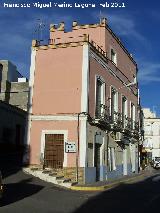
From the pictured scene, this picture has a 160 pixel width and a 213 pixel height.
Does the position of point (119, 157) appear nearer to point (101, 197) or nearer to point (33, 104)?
point (33, 104)

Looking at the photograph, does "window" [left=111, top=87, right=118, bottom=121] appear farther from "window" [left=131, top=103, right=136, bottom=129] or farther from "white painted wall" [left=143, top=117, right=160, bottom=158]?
"white painted wall" [left=143, top=117, right=160, bottom=158]

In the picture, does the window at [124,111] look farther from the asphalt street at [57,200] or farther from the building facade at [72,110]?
the asphalt street at [57,200]

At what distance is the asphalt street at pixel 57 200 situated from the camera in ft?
42.6

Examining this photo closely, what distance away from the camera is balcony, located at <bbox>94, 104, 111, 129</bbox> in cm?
2370

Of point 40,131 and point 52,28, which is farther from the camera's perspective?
point 52,28

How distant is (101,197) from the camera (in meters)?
16.8

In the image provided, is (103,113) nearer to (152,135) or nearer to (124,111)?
(124,111)

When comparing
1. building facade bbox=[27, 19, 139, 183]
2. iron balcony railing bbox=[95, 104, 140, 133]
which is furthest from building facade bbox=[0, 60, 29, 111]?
building facade bbox=[27, 19, 139, 183]

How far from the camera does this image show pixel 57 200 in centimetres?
1488

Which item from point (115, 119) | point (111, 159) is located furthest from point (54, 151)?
point (115, 119)

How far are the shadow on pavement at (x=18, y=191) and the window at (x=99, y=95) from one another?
7545mm

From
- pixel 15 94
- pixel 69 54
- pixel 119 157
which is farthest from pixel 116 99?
pixel 15 94

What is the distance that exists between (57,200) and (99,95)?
11.7 metres

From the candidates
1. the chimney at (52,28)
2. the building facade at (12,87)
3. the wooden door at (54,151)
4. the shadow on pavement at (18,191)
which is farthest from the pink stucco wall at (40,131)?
the building facade at (12,87)
